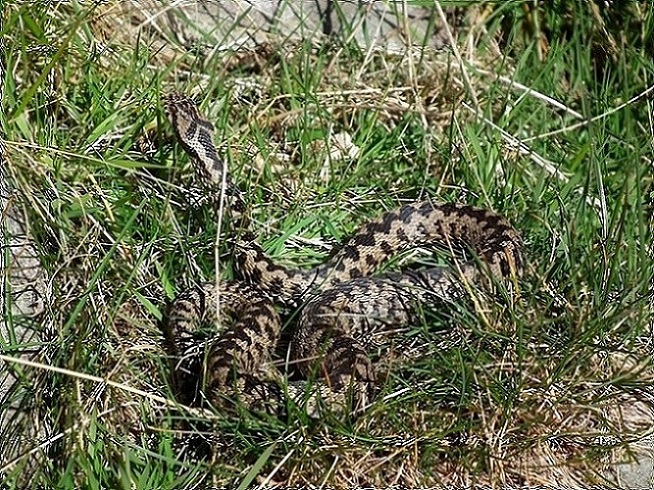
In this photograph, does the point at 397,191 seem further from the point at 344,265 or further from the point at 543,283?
the point at 543,283

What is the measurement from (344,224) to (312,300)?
815 millimetres

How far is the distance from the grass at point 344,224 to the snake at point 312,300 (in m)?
0.11

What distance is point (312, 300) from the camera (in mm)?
5016

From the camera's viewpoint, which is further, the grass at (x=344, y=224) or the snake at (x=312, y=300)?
the snake at (x=312, y=300)

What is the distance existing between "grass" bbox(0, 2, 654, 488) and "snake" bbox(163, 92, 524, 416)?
0.11m

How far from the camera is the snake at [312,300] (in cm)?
444

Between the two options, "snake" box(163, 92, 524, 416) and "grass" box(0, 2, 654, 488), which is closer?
"grass" box(0, 2, 654, 488)

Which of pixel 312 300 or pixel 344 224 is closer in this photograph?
pixel 312 300

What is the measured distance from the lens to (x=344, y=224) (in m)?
5.71

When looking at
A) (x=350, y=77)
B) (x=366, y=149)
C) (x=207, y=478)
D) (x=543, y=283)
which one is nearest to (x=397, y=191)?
(x=366, y=149)

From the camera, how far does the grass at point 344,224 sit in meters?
4.24

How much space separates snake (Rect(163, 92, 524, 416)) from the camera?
4441 mm

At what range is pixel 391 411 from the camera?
13.8 ft

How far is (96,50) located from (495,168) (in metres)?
2.33
